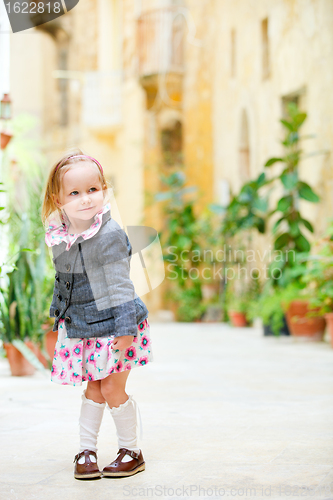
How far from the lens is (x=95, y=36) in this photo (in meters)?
14.2

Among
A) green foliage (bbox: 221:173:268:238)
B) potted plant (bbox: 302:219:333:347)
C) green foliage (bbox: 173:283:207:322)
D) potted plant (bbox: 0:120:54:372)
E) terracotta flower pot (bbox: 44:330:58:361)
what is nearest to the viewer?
potted plant (bbox: 0:120:54:372)

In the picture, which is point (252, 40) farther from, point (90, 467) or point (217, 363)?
point (90, 467)

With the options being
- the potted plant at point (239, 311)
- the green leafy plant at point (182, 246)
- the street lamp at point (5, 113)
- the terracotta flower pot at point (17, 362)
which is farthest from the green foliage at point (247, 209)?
the terracotta flower pot at point (17, 362)

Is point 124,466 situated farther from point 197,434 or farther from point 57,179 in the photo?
point 57,179

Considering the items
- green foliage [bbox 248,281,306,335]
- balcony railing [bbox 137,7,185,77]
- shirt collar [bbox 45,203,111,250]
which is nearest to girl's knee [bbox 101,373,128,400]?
shirt collar [bbox 45,203,111,250]

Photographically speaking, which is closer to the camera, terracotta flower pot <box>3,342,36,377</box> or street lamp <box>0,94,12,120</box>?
terracotta flower pot <box>3,342,36,377</box>

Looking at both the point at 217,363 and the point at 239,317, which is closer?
the point at 217,363

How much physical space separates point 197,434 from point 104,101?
11.4 metres

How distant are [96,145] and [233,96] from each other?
4.46 metres

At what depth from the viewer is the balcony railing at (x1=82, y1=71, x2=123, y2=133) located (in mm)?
13031

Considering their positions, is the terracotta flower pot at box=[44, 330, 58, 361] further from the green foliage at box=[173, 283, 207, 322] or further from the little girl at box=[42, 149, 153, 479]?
the green foliage at box=[173, 283, 207, 322]

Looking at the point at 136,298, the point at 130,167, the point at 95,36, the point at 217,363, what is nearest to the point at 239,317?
the point at 217,363

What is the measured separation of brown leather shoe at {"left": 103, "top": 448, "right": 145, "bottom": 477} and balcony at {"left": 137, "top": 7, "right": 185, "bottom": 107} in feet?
33.6

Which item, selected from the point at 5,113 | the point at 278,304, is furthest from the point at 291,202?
the point at 5,113
